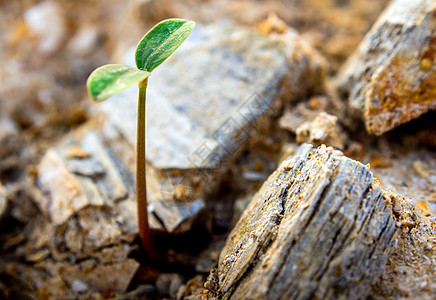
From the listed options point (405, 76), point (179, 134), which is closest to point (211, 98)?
point (179, 134)

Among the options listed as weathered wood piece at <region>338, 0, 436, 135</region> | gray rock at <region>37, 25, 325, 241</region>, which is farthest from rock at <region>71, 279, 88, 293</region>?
weathered wood piece at <region>338, 0, 436, 135</region>

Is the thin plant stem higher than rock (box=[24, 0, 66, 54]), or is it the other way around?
rock (box=[24, 0, 66, 54])

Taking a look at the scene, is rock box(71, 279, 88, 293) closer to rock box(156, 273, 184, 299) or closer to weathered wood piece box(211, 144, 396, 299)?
rock box(156, 273, 184, 299)

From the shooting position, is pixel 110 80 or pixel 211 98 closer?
pixel 110 80

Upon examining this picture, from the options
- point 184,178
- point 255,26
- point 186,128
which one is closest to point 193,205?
point 184,178

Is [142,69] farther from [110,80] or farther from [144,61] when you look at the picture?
[110,80]

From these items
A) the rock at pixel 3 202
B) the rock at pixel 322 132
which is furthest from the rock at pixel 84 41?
the rock at pixel 322 132
